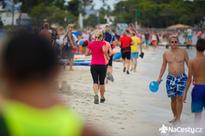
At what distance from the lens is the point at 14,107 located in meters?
2.13

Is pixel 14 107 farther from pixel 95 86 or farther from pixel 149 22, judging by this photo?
pixel 149 22

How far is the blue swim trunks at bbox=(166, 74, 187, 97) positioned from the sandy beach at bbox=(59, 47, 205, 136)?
2.19 feet

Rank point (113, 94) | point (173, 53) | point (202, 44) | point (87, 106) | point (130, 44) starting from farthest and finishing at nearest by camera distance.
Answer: point (130, 44) < point (113, 94) < point (87, 106) < point (173, 53) < point (202, 44)

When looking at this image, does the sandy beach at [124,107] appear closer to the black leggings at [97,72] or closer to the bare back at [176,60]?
the black leggings at [97,72]

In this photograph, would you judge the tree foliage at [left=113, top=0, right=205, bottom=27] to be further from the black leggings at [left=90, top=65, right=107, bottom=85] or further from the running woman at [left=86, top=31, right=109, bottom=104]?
the black leggings at [left=90, top=65, right=107, bottom=85]

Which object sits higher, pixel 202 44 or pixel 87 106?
pixel 202 44

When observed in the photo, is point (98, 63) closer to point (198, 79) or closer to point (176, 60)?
point (176, 60)

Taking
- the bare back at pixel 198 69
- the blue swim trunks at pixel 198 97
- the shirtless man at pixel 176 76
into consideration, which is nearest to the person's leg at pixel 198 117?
the blue swim trunks at pixel 198 97

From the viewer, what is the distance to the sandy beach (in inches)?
335

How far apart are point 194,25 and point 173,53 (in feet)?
359

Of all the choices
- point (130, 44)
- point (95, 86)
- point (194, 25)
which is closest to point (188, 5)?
point (194, 25)

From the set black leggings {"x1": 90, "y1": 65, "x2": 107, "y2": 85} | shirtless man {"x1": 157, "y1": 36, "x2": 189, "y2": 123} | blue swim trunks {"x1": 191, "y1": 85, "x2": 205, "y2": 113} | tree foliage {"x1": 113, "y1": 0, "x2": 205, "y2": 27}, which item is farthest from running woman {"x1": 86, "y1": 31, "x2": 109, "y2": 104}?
tree foliage {"x1": 113, "y1": 0, "x2": 205, "y2": 27}

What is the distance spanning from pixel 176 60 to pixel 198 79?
0.95 meters

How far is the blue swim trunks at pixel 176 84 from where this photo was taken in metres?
8.42
